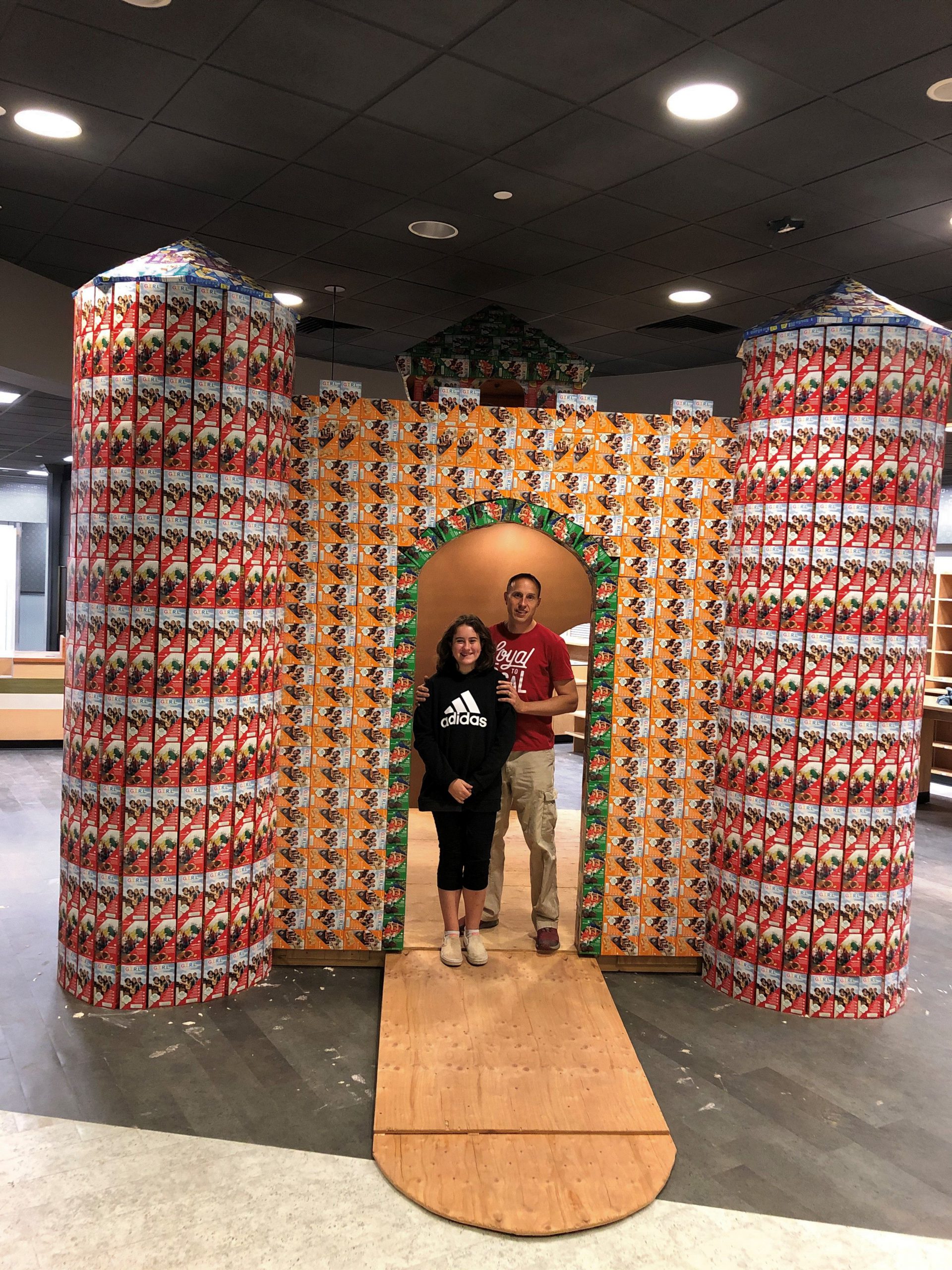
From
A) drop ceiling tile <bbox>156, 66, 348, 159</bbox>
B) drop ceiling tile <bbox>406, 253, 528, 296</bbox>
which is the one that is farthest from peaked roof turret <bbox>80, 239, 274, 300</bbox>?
drop ceiling tile <bbox>406, 253, 528, 296</bbox>

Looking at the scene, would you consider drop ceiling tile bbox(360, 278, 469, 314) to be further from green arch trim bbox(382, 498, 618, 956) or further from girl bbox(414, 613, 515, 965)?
girl bbox(414, 613, 515, 965)

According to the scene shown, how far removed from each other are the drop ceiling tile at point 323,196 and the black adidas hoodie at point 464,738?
236cm

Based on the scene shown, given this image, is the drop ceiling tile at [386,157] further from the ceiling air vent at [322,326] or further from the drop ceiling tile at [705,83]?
the ceiling air vent at [322,326]

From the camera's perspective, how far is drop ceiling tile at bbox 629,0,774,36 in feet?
9.82

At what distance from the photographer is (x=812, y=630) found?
172 inches

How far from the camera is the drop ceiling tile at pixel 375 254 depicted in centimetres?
530

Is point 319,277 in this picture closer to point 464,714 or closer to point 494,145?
point 494,145

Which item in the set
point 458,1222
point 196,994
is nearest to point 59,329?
point 196,994

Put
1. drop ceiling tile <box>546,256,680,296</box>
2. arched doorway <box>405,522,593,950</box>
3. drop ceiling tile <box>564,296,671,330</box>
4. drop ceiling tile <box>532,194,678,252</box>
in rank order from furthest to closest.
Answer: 1. arched doorway <box>405,522,593,950</box>
2. drop ceiling tile <box>564,296,671,330</box>
3. drop ceiling tile <box>546,256,680,296</box>
4. drop ceiling tile <box>532,194,678,252</box>

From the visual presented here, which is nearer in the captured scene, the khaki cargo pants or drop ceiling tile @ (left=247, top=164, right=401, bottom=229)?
drop ceiling tile @ (left=247, top=164, right=401, bottom=229)

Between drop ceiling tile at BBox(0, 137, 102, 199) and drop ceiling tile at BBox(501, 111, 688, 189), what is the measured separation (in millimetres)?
2051

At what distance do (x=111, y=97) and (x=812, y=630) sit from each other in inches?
146

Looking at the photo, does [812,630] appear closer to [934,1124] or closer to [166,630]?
[934,1124]

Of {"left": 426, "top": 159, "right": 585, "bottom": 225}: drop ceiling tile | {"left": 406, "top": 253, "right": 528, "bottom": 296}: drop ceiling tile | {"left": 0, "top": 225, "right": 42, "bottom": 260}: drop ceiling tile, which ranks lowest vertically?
{"left": 426, "top": 159, "right": 585, "bottom": 225}: drop ceiling tile
